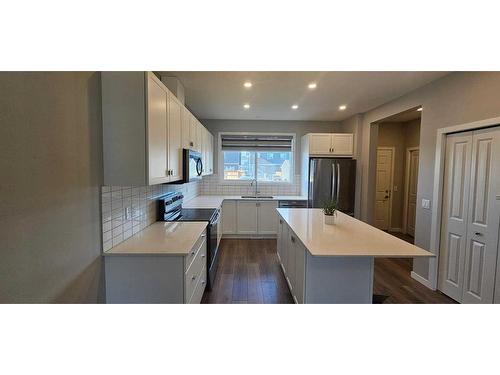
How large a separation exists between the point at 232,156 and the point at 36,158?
14.8 feet

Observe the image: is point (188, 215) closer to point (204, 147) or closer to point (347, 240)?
point (204, 147)

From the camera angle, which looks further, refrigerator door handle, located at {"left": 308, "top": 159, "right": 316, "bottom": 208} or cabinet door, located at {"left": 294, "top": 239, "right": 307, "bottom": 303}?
refrigerator door handle, located at {"left": 308, "top": 159, "right": 316, "bottom": 208}

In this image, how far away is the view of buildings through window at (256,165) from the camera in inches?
221

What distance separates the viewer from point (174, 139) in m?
2.43

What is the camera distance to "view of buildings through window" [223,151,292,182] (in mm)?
5617

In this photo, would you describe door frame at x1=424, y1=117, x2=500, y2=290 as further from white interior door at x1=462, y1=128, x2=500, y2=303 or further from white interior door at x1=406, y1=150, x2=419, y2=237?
white interior door at x1=406, y1=150, x2=419, y2=237

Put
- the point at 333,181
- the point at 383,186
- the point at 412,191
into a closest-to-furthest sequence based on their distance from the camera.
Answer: the point at 333,181 < the point at 412,191 < the point at 383,186

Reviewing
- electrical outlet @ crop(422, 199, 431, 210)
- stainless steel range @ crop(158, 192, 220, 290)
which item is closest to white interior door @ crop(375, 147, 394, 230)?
electrical outlet @ crop(422, 199, 431, 210)

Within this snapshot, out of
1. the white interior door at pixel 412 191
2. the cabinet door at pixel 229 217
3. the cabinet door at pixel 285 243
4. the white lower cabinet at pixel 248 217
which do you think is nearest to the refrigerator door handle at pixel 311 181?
the white lower cabinet at pixel 248 217

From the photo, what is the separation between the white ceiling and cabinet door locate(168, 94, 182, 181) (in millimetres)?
680

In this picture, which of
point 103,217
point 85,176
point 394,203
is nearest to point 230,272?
point 103,217

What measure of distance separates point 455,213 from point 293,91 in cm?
248

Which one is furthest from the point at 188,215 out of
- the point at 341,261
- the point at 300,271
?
the point at 341,261

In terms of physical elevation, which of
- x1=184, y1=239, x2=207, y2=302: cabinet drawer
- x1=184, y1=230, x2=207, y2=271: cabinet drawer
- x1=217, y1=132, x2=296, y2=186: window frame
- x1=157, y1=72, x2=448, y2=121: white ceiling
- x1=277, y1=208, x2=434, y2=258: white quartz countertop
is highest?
x1=157, y1=72, x2=448, y2=121: white ceiling
